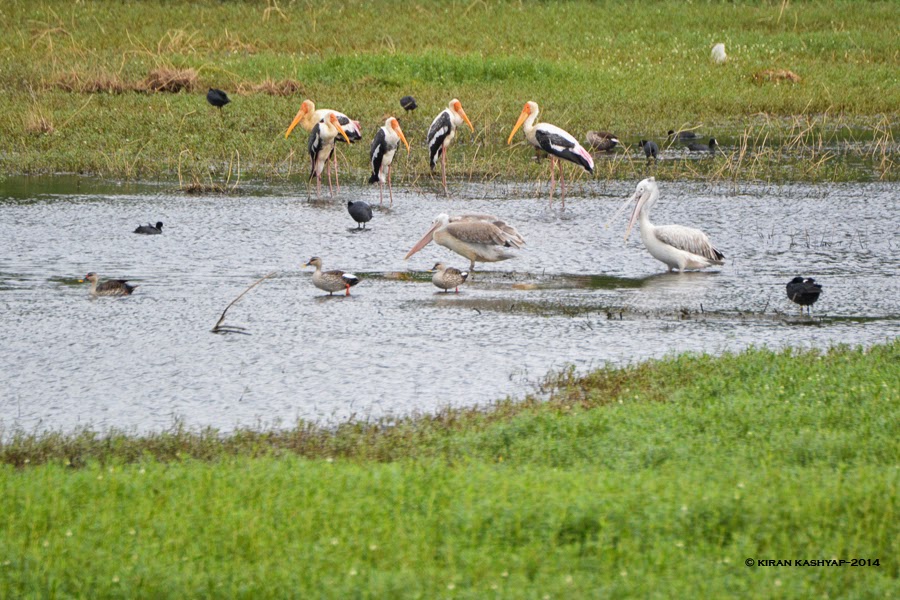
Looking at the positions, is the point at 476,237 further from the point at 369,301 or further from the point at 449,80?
the point at 449,80

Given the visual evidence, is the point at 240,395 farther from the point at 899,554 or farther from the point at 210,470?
the point at 899,554

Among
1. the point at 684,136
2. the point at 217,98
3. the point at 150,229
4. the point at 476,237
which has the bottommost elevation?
the point at 150,229

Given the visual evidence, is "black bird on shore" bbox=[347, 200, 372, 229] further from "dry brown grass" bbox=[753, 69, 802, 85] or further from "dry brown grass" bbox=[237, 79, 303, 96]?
"dry brown grass" bbox=[753, 69, 802, 85]

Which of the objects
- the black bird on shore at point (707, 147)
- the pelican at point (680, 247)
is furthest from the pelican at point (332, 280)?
the black bird on shore at point (707, 147)

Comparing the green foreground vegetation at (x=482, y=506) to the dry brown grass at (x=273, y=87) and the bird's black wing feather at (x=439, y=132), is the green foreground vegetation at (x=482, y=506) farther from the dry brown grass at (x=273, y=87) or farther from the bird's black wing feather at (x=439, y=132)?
the dry brown grass at (x=273, y=87)

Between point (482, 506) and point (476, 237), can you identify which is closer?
point (482, 506)

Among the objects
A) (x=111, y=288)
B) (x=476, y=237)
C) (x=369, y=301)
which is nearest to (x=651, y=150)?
(x=476, y=237)

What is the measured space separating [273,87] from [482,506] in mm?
22052

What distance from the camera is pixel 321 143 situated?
1806 centimetres

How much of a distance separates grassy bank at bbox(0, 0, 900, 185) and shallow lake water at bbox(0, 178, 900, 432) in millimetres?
2823

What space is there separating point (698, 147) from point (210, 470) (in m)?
16.6

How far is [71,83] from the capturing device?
2594 cm

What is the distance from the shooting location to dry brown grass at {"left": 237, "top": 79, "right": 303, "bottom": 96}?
26359 mm

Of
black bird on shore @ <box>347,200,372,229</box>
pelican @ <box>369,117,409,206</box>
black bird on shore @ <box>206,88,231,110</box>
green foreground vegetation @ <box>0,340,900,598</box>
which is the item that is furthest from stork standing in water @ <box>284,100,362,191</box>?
green foreground vegetation @ <box>0,340,900,598</box>
